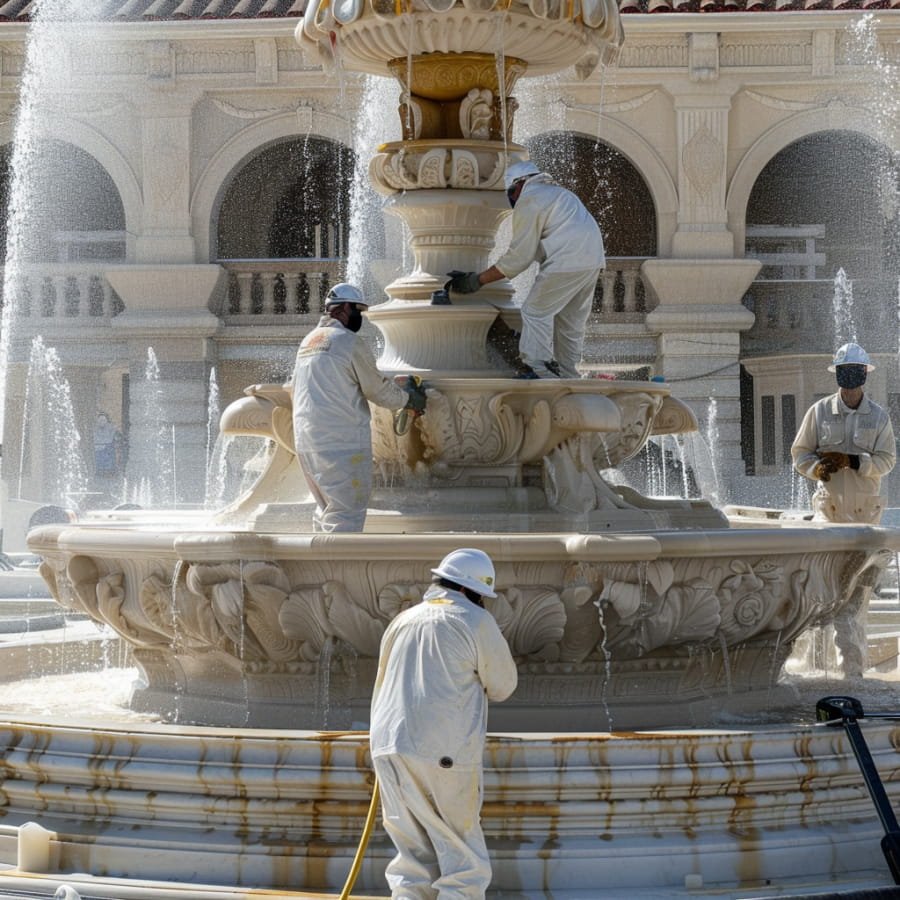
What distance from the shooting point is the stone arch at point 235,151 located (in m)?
27.3

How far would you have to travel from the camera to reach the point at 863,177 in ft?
93.5

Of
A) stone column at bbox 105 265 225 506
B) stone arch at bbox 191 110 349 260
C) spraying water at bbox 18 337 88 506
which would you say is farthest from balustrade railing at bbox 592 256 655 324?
spraying water at bbox 18 337 88 506

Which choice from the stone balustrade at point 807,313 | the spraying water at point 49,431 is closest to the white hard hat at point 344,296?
the spraying water at point 49,431

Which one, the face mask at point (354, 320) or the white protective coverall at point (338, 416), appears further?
the face mask at point (354, 320)

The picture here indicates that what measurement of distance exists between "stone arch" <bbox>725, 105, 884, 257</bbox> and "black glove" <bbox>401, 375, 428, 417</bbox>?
63.0 ft

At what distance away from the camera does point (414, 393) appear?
841 centimetres

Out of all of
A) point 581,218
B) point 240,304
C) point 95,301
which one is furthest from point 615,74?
point 581,218

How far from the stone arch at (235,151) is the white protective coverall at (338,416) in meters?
19.5

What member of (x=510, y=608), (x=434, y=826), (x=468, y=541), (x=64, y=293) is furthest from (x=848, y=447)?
(x=64, y=293)

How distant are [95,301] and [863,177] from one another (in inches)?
466

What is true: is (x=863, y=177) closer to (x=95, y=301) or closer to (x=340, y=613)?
(x=95, y=301)

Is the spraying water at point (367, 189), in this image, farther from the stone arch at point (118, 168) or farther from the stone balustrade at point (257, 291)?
the stone arch at point (118, 168)

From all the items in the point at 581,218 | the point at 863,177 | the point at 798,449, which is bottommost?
the point at 798,449

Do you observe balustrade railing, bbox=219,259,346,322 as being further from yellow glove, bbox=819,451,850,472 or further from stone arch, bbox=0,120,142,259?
yellow glove, bbox=819,451,850,472
